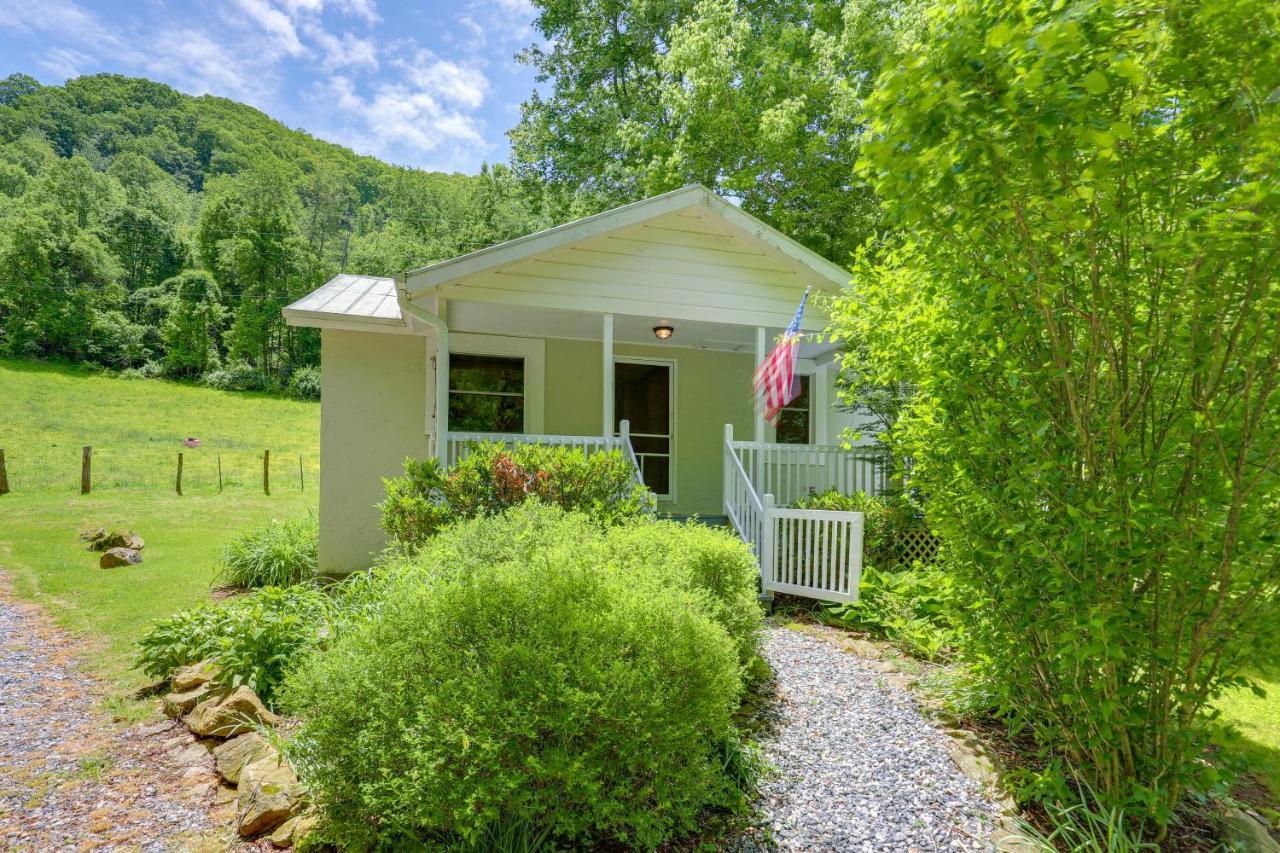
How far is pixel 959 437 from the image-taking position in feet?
8.82

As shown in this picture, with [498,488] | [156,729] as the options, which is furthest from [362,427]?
[156,729]

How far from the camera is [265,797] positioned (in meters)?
2.52

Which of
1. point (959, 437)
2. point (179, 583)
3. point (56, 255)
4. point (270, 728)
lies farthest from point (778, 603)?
point (56, 255)

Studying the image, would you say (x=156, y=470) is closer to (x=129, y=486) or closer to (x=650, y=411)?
(x=129, y=486)

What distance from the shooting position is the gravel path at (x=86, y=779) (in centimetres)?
252

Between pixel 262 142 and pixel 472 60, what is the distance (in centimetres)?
3675

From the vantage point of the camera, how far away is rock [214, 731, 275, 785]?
9.59 ft

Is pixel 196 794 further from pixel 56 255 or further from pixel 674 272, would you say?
pixel 56 255

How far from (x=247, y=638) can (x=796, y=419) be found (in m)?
8.14

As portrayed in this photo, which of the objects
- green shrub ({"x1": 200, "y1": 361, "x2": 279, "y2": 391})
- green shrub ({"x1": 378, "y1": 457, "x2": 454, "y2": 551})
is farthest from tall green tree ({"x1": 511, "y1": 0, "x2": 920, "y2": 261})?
green shrub ({"x1": 200, "y1": 361, "x2": 279, "y2": 391})

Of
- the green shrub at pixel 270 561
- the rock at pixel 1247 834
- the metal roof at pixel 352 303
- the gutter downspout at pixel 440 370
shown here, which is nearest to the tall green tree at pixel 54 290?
the metal roof at pixel 352 303

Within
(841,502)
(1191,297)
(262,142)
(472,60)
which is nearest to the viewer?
(1191,297)

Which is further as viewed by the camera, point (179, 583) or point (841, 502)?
point (179, 583)

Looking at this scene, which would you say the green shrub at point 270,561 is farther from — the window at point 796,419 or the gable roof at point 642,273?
the window at point 796,419
